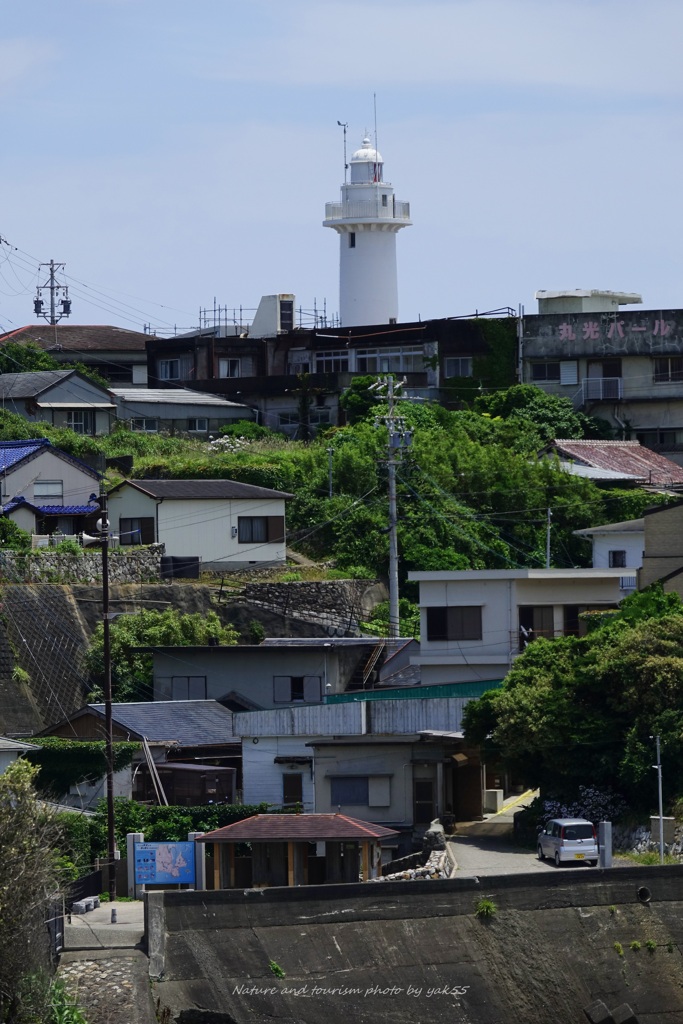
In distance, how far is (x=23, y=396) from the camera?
56812 mm

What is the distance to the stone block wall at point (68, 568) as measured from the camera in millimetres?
42281

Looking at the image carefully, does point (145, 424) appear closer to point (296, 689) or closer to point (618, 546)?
point (618, 546)

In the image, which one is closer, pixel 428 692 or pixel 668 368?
pixel 428 692

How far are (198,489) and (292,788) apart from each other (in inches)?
586

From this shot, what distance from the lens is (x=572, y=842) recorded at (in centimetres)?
2720

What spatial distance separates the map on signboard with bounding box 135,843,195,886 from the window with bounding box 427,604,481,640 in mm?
11749

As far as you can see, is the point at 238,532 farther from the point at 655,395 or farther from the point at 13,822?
the point at 13,822

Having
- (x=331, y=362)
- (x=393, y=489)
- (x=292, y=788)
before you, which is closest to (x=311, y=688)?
(x=292, y=788)

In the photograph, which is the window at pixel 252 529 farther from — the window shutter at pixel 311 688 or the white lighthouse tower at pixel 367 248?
the white lighthouse tower at pixel 367 248

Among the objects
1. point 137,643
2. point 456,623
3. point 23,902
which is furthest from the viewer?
point 137,643

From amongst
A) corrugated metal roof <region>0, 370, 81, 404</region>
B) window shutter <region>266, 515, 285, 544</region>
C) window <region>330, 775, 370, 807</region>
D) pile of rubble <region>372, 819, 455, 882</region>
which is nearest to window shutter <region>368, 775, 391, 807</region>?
window <region>330, 775, 370, 807</region>

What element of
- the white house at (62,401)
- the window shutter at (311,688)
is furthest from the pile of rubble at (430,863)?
the white house at (62,401)

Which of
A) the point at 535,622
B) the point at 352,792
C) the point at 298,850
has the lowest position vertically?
the point at 298,850

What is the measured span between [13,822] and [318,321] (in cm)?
4885
